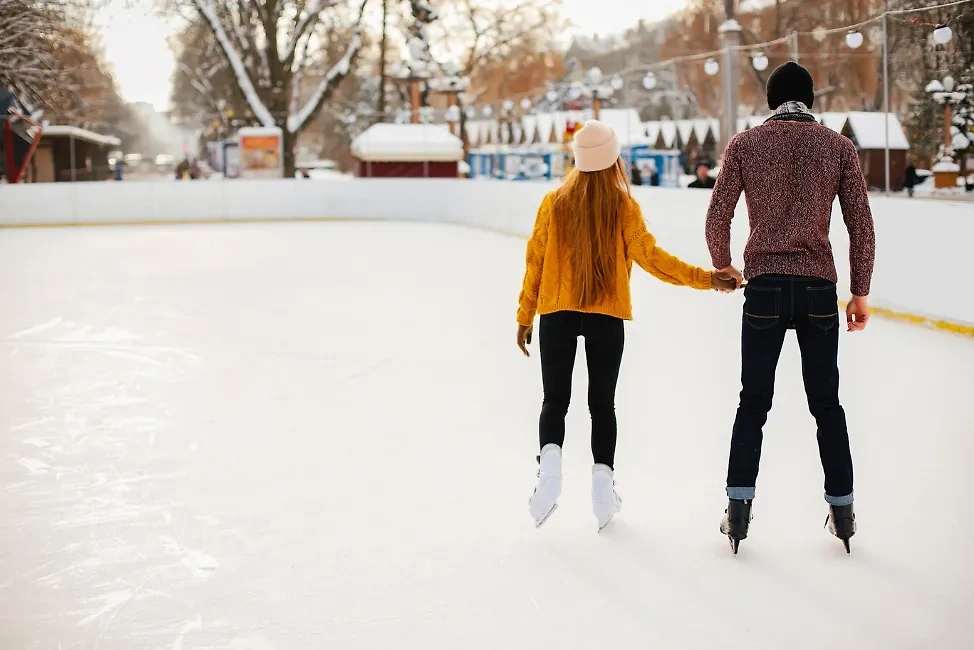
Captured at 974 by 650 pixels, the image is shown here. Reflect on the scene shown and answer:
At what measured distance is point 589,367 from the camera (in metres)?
3.96

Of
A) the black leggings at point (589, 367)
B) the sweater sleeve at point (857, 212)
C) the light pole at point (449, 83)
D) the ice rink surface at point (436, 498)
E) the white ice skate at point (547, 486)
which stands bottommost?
the ice rink surface at point (436, 498)

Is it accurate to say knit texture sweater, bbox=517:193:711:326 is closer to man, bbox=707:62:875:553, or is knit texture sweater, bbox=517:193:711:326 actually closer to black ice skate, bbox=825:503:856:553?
man, bbox=707:62:875:553

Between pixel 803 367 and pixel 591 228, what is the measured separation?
734 millimetres

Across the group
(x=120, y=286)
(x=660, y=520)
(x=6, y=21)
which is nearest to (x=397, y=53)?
(x=6, y=21)

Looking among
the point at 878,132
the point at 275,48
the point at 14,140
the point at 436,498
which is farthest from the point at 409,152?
the point at 436,498

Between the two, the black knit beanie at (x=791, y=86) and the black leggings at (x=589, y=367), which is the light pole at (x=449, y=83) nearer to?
the black leggings at (x=589, y=367)

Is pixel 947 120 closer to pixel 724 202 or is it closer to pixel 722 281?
pixel 722 281

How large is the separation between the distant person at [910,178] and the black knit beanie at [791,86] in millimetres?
6302

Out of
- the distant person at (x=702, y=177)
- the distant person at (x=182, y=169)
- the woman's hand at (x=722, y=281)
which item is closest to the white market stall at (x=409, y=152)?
the distant person at (x=182, y=169)

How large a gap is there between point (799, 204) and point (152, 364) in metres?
5.08

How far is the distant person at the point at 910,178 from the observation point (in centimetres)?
947

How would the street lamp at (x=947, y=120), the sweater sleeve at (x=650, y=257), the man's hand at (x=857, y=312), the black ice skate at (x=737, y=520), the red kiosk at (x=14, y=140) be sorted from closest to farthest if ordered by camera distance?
1. the man's hand at (x=857, y=312)
2. the black ice skate at (x=737, y=520)
3. the sweater sleeve at (x=650, y=257)
4. the street lamp at (x=947, y=120)
5. the red kiosk at (x=14, y=140)

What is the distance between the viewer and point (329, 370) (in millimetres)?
7266

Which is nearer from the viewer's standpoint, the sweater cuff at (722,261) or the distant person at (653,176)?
the sweater cuff at (722,261)
